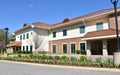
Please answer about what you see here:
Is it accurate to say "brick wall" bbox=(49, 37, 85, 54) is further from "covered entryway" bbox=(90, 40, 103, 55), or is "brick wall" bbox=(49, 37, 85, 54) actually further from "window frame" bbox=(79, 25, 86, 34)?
"covered entryway" bbox=(90, 40, 103, 55)

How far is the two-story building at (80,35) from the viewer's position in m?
27.5

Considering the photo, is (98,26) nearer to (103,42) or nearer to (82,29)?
(82,29)

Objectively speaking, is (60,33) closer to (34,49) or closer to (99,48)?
(34,49)

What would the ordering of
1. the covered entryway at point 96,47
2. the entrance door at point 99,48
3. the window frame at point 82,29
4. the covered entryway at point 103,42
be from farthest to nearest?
the window frame at point 82,29 < the covered entryway at point 96,47 < the entrance door at point 99,48 < the covered entryway at point 103,42

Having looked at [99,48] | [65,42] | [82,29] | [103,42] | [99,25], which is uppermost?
[99,25]

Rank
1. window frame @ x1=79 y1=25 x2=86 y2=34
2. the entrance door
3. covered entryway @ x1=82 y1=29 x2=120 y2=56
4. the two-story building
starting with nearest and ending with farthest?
covered entryway @ x1=82 y1=29 x2=120 y2=56
the two-story building
the entrance door
window frame @ x1=79 y1=25 x2=86 y2=34

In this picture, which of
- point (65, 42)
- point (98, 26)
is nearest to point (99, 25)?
point (98, 26)

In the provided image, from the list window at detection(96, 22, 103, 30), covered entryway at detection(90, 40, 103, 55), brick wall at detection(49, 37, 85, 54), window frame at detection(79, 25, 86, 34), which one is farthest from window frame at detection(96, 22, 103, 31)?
brick wall at detection(49, 37, 85, 54)

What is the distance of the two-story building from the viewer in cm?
2747

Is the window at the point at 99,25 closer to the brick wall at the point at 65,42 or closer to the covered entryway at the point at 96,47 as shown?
the covered entryway at the point at 96,47

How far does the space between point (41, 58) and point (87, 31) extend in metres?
13.7

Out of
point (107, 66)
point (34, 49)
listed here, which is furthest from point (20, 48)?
point (107, 66)

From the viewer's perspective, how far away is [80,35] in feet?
109

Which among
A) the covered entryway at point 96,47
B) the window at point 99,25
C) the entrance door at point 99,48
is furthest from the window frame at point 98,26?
the entrance door at point 99,48
